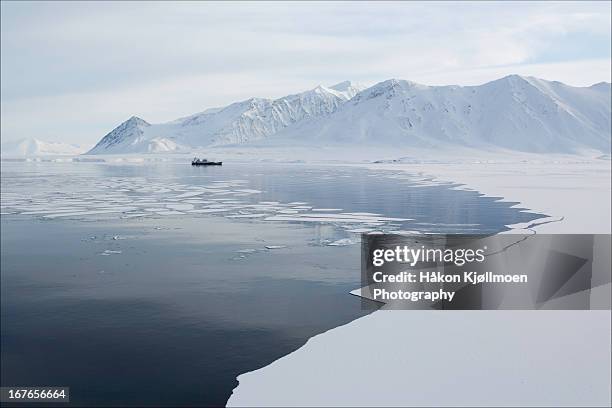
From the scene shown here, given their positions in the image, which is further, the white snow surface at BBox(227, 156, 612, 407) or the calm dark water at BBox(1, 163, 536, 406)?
the calm dark water at BBox(1, 163, 536, 406)

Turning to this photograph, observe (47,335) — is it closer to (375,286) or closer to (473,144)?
(375,286)

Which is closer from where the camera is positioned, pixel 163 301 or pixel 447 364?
pixel 447 364

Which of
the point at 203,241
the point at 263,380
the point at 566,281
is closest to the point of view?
the point at 263,380

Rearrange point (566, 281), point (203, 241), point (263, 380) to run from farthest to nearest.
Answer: point (203, 241) < point (566, 281) < point (263, 380)

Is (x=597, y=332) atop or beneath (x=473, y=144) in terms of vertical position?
beneath

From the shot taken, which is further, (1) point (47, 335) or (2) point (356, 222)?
(2) point (356, 222)

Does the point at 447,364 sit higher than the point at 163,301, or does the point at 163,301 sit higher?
the point at 163,301

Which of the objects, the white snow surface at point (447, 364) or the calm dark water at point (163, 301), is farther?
the calm dark water at point (163, 301)

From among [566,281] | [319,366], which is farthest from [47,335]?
[566,281]
